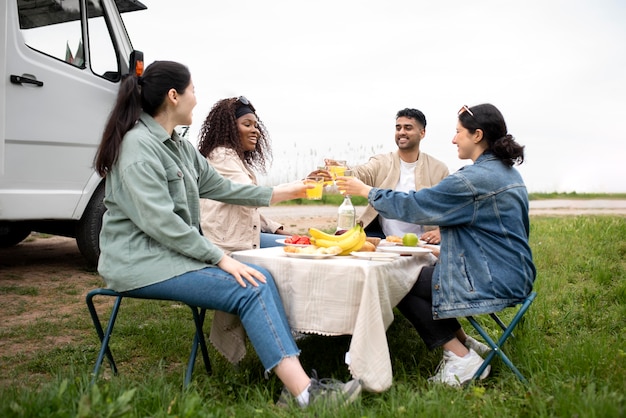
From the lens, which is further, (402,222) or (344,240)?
(402,222)

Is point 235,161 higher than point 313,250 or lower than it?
higher

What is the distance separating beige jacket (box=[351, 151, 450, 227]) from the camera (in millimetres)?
5078

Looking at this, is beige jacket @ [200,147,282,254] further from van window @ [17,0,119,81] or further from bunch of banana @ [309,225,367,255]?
van window @ [17,0,119,81]

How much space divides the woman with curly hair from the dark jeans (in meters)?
1.21

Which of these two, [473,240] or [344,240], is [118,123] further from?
[473,240]

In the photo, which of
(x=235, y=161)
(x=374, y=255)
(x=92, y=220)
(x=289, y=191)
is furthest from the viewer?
(x=92, y=220)

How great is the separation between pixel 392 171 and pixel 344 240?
196cm

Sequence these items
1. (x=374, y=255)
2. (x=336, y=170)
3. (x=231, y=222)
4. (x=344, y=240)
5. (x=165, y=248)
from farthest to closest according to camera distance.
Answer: (x=231, y=222) < (x=336, y=170) < (x=344, y=240) < (x=374, y=255) < (x=165, y=248)

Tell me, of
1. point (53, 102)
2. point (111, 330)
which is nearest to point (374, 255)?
point (111, 330)

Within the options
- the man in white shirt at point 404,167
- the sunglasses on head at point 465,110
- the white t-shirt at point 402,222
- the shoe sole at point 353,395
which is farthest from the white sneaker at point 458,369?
the man in white shirt at point 404,167

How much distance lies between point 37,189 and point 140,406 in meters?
3.74

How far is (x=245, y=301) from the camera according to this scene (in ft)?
9.68

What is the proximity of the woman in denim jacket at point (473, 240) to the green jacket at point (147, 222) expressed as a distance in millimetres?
1081

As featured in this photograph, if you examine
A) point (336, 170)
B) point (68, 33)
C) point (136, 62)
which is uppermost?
point (68, 33)
